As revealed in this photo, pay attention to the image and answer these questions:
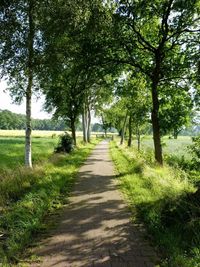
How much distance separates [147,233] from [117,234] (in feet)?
2.19

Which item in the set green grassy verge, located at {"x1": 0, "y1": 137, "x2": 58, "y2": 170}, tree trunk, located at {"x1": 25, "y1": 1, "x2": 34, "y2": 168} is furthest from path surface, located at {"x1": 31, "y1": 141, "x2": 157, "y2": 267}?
green grassy verge, located at {"x1": 0, "y1": 137, "x2": 58, "y2": 170}

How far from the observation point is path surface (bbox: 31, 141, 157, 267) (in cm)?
553

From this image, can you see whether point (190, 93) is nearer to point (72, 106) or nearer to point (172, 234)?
point (172, 234)

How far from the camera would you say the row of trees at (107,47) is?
533 inches

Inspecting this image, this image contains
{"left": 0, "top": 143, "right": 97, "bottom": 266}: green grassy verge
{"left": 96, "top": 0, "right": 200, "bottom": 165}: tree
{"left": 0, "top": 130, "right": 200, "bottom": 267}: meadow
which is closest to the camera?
{"left": 0, "top": 130, "right": 200, "bottom": 267}: meadow

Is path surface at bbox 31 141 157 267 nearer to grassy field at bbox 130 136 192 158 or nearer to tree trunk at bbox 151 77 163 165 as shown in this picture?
grassy field at bbox 130 136 192 158

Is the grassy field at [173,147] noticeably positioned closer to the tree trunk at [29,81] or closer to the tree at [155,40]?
the tree at [155,40]

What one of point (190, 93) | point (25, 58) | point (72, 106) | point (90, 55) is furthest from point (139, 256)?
point (72, 106)

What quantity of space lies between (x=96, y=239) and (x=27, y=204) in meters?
2.77

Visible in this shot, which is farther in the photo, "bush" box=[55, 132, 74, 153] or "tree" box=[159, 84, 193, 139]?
"bush" box=[55, 132, 74, 153]

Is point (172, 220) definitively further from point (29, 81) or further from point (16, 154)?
point (16, 154)

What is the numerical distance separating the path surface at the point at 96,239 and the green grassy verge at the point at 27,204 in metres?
0.46

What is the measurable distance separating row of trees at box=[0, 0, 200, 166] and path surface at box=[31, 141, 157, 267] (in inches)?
275

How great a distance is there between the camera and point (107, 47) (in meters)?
17.6
